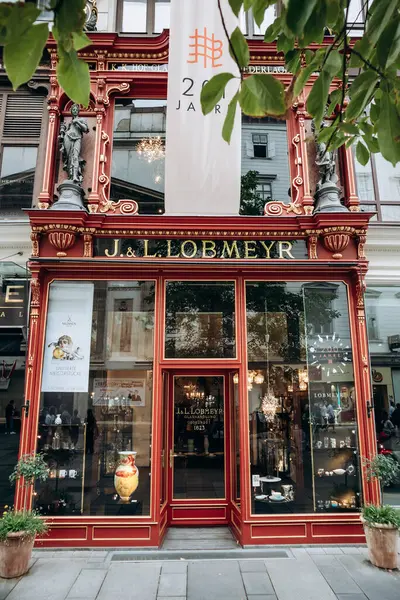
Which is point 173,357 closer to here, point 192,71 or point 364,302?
point 364,302

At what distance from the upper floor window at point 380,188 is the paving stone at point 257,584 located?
272 inches

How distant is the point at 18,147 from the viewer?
9109 mm

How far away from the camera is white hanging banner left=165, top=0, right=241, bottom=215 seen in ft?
23.5

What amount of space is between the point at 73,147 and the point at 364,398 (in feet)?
23.7

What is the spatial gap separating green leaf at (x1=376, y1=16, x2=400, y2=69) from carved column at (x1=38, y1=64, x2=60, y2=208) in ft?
23.6

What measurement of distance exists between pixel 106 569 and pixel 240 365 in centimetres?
380

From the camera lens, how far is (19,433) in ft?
26.1

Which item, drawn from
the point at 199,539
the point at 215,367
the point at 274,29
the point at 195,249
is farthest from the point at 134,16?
the point at 199,539

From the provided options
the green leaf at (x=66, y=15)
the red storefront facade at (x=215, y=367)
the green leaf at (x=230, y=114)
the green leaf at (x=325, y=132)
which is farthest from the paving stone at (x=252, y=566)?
the green leaf at (x=66, y=15)

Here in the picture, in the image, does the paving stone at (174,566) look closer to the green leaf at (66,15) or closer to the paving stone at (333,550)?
the paving stone at (333,550)

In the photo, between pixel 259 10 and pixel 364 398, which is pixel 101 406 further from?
pixel 259 10

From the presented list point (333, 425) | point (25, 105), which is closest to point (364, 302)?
point (333, 425)

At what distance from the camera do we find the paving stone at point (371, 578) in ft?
18.5

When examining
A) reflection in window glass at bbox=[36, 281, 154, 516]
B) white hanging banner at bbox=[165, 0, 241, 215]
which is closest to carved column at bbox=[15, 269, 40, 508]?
reflection in window glass at bbox=[36, 281, 154, 516]
